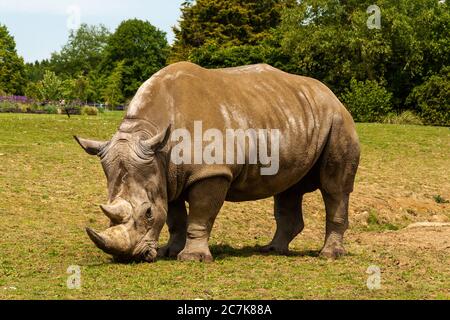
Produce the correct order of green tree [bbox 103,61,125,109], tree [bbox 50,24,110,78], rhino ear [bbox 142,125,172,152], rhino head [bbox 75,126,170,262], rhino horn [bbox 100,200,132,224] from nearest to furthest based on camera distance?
rhino horn [bbox 100,200,132,224] < rhino head [bbox 75,126,170,262] < rhino ear [bbox 142,125,172,152] < green tree [bbox 103,61,125,109] < tree [bbox 50,24,110,78]

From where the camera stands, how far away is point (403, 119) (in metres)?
34.7

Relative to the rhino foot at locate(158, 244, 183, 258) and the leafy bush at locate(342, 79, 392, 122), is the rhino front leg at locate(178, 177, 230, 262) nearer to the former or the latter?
the rhino foot at locate(158, 244, 183, 258)

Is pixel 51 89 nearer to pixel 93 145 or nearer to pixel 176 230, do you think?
pixel 176 230

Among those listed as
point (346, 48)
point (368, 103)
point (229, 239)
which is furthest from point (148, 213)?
point (346, 48)

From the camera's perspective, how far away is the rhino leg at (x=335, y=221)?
1012cm

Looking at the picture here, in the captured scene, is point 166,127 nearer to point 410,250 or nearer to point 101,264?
point 101,264

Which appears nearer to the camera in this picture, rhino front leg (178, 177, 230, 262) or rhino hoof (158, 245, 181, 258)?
rhino front leg (178, 177, 230, 262)

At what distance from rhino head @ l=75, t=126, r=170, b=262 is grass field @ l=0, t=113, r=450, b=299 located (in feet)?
0.82

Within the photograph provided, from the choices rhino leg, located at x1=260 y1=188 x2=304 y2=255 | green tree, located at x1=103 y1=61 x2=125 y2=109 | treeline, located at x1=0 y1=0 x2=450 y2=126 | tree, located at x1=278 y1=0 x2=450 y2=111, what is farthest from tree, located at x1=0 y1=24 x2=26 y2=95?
rhino leg, located at x1=260 y1=188 x2=304 y2=255

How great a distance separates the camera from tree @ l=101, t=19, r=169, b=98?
72.4 metres

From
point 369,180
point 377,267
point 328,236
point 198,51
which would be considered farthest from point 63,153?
point 198,51

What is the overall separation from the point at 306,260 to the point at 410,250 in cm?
171

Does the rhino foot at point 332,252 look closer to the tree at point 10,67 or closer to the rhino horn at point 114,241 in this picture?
the rhino horn at point 114,241

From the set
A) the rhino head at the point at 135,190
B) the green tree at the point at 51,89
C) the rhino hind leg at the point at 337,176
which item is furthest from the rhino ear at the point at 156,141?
the green tree at the point at 51,89
